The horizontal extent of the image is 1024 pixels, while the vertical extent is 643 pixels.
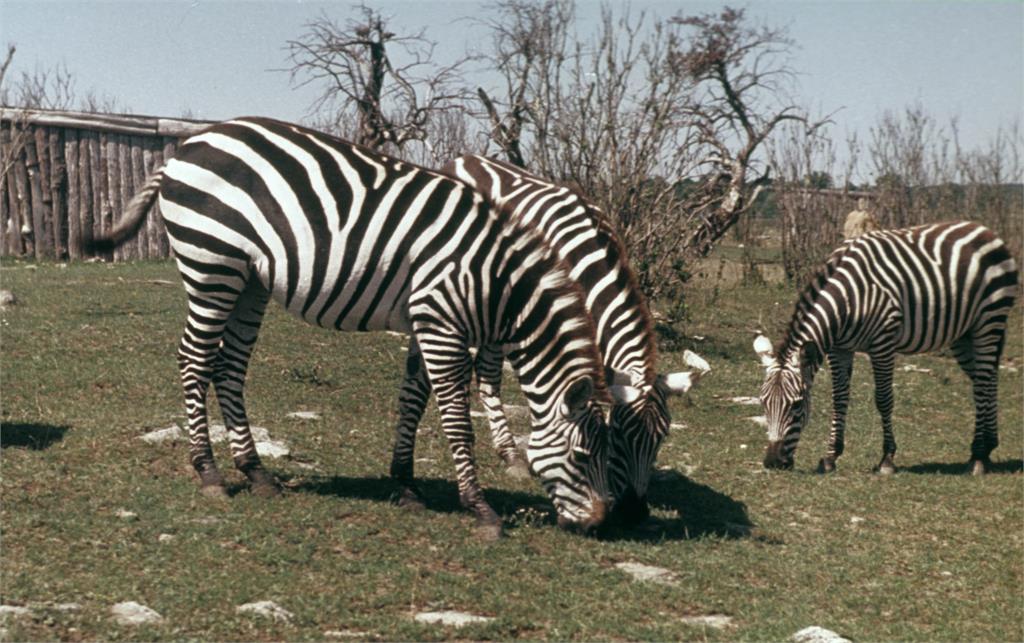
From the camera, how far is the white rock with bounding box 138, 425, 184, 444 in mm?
8477

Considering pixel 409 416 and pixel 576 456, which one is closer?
pixel 576 456

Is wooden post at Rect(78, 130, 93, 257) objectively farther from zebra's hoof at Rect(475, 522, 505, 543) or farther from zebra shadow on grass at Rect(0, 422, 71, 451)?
zebra's hoof at Rect(475, 522, 505, 543)

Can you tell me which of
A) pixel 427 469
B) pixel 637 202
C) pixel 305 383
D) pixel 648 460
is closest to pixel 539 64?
pixel 637 202

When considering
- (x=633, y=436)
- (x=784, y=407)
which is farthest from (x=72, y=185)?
(x=633, y=436)

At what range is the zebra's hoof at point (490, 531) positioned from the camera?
7.01 metres

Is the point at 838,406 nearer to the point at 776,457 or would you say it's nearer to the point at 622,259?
the point at 776,457

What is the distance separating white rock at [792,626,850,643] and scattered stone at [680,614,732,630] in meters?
0.40

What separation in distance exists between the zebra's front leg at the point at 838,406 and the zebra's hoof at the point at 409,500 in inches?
162

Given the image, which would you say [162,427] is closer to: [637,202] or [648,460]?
[648,460]

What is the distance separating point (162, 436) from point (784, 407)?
4921 mm

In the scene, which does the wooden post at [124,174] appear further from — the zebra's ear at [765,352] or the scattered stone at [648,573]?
the scattered stone at [648,573]

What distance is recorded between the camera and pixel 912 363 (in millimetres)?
16047

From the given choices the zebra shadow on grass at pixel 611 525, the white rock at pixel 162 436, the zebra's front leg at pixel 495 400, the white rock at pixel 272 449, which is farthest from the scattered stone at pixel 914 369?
the white rock at pixel 162 436

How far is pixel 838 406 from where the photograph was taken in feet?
33.7
